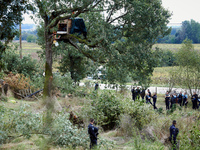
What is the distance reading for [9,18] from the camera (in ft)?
28.2

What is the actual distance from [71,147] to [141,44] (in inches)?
340

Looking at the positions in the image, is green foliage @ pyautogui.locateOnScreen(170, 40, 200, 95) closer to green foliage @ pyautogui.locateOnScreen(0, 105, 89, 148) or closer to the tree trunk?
the tree trunk

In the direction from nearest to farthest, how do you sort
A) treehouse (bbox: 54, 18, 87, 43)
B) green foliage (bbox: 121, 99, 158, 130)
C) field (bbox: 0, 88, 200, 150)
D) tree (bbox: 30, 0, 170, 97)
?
field (bbox: 0, 88, 200, 150)
green foliage (bbox: 121, 99, 158, 130)
tree (bbox: 30, 0, 170, 97)
treehouse (bbox: 54, 18, 87, 43)

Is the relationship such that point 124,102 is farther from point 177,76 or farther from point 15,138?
point 177,76

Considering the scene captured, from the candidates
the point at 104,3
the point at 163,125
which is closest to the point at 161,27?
the point at 104,3

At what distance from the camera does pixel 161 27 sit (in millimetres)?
15297

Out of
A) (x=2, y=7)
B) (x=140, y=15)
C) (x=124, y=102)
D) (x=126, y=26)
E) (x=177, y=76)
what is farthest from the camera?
(x=177, y=76)

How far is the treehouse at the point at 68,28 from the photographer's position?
1614cm

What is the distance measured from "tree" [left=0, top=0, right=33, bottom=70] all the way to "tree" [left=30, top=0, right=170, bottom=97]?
18.6ft

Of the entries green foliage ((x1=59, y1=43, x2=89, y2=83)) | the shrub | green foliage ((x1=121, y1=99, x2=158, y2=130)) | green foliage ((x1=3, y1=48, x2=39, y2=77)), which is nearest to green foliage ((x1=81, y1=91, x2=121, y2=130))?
green foliage ((x1=121, y1=99, x2=158, y2=130))

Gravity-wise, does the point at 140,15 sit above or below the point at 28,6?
above

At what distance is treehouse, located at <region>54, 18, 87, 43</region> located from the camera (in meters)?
16.1

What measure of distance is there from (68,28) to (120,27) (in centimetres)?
360

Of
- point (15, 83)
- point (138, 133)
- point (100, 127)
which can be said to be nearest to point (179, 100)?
point (138, 133)
